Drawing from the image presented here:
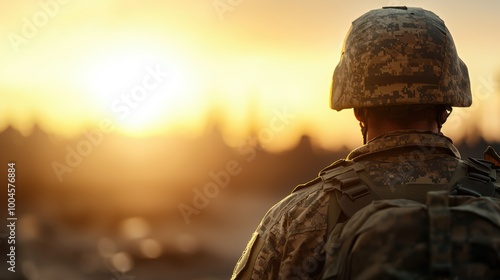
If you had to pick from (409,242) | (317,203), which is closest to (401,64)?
(317,203)

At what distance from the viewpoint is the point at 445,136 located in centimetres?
442

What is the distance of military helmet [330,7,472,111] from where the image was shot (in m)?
4.56

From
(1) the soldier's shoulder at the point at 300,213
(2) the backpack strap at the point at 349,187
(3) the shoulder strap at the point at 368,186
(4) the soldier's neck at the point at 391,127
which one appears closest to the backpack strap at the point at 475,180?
(3) the shoulder strap at the point at 368,186

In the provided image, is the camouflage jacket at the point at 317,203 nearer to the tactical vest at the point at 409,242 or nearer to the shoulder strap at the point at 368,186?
the shoulder strap at the point at 368,186

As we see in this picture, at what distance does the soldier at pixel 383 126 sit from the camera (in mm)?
4181

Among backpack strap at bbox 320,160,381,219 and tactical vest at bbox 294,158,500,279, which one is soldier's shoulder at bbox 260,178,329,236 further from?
tactical vest at bbox 294,158,500,279

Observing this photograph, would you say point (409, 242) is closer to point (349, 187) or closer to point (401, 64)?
point (349, 187)

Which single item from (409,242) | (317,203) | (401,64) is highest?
(401,64)

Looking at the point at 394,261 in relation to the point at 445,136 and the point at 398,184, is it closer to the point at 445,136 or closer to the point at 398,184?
the point at 398,184

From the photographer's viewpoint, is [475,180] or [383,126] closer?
[475,180]

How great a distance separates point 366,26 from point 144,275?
18791 mm

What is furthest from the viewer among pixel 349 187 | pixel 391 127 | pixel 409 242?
pixel 391 127

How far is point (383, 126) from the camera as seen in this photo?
4.50 metres

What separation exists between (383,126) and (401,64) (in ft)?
1.15
